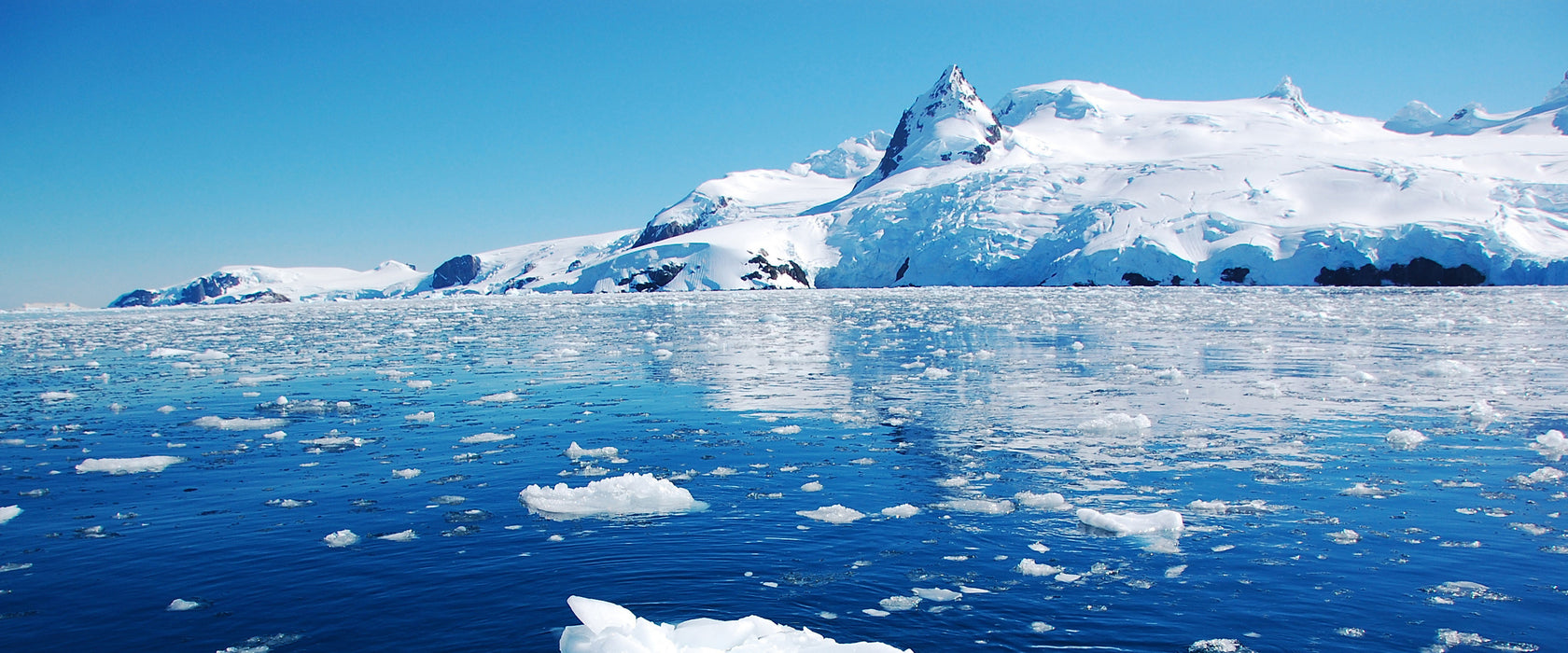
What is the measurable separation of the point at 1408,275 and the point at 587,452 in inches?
3414

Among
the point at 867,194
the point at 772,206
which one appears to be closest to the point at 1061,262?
the point at 867,194

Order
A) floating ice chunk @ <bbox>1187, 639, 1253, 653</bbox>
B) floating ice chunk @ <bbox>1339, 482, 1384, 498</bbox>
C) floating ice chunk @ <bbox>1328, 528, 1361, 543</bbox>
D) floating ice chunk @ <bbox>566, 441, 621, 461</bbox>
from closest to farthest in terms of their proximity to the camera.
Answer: floating ice chunk @ <bbox>1187, 639, 1253, 653</bbox> < floating ice chunk @ <bbox>1328, 528, 1361, 543</bbox> < floating ice chunk @ <bbox>1339, 482, 1384, 498</bbox> < floating ice chunk @ <bbox>566, 441, 621, 461</bbox>

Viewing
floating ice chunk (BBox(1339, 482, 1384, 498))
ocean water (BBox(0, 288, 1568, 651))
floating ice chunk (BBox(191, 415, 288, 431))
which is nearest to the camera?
ocean water (BBox(0, 288, 1568, 651))

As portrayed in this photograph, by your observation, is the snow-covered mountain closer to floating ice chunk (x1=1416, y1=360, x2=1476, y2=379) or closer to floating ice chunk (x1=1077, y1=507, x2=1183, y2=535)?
floating ice chunk (x1=1416, y1=360, x2=1476, y2=379)

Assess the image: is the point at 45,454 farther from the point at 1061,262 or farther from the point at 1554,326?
the point at 1061,262

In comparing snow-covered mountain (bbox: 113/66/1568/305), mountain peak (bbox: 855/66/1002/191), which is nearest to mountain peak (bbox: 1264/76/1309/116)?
snow-covered mountain (bbox: 113/66/1568/305)

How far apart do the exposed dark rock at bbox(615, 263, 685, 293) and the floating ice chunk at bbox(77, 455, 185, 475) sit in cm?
10482

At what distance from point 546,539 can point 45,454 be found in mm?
9009

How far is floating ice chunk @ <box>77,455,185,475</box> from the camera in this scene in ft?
37.0

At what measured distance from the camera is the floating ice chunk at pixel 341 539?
26.8 ft

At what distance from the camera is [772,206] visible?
191 metres

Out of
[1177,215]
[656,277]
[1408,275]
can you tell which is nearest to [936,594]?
[1408,275]

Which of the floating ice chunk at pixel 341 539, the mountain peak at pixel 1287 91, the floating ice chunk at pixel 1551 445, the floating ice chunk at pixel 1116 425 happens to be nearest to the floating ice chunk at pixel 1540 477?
the floating ice chunk at pixel 1551 445

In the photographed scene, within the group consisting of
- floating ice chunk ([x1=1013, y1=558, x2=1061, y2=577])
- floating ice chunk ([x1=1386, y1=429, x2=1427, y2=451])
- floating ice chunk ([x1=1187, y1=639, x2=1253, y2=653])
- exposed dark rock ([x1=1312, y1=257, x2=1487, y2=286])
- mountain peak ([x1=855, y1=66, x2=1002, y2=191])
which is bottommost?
floating ice chunk ([x1=1187, y1=639, x2=1253, y2=653])
